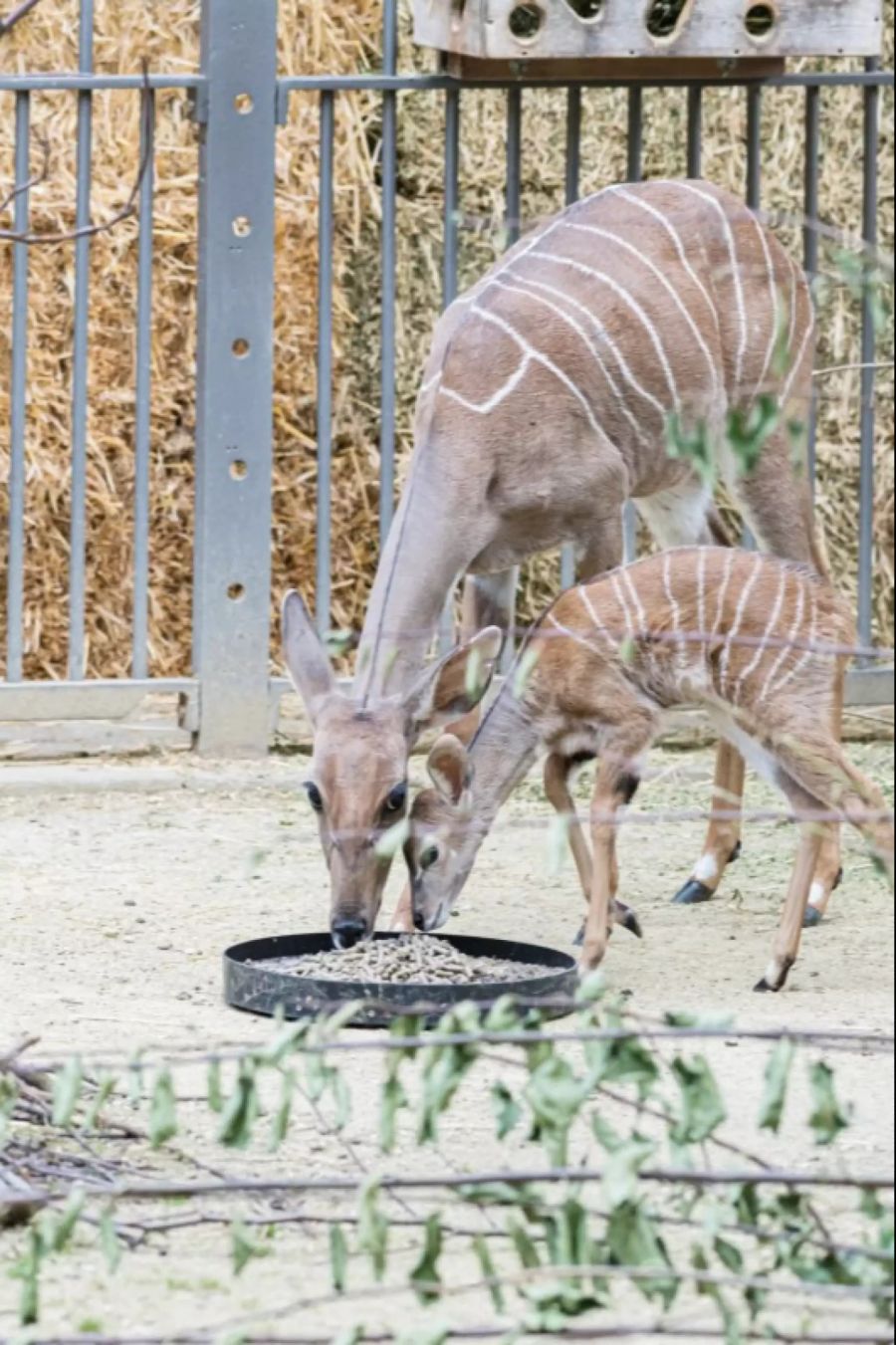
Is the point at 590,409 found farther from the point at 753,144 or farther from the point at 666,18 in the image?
the point at 753,144

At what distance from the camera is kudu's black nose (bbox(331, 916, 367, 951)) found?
4.68 meters

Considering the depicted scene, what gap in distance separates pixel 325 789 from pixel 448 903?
42 centimetres

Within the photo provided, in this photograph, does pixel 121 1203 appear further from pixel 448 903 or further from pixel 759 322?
pixel 759 322

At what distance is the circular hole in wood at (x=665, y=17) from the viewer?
623 centimetres

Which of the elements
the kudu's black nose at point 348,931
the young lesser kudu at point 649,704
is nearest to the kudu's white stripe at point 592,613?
the young lesser kudu at point 649,704

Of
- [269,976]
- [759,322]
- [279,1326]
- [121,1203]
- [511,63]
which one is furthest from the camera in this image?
[511,63]

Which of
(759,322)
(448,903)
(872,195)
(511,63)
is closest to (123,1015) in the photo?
(448,903)

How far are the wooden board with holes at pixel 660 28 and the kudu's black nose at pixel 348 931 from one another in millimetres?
2419

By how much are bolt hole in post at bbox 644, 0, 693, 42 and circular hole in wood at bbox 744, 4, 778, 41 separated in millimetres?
162

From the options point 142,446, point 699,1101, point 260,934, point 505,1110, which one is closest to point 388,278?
point 142,446

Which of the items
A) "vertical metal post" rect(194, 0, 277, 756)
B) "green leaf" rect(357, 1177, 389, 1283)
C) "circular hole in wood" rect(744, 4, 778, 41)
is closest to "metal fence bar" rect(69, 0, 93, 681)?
"vertical metal post" rect(194, 0, 277, 756)

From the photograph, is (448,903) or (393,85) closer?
(448,903)

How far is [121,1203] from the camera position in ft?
11.3

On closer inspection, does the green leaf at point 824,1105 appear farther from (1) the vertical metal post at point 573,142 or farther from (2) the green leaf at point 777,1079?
(1) the vertical metal post at point 573,142
